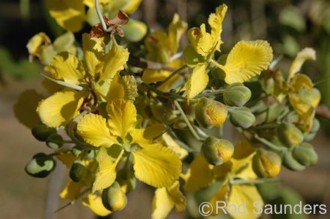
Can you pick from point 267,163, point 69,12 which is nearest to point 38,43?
point 69,12

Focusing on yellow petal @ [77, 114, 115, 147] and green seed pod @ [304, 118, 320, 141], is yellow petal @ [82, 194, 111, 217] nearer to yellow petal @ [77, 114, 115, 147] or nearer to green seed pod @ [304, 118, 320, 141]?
yellow petal @ [77, 114, 115, 147]

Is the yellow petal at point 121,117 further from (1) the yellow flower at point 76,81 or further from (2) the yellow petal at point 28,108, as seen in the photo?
(2) the yellow petal at point 28,108

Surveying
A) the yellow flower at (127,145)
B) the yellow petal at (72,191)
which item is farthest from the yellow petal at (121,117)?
the yellow petal at (72,191)

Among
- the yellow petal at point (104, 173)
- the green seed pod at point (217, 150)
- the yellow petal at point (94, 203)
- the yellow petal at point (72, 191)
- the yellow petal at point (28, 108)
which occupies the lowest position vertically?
the yellow petal at point (94, 203)

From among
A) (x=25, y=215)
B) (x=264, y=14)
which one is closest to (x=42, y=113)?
(x=264, y=14)

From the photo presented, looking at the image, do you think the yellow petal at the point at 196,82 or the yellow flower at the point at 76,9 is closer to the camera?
the yellow petal at the point at 196,82

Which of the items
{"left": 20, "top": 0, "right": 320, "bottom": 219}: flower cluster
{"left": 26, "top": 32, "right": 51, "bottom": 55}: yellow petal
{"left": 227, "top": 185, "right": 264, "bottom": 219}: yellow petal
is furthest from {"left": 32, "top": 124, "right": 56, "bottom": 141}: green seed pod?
{"left": 227, "top": 185, "right": 264, "bottom": 219}: yellow petal

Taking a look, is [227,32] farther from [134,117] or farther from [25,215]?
[25,215]
